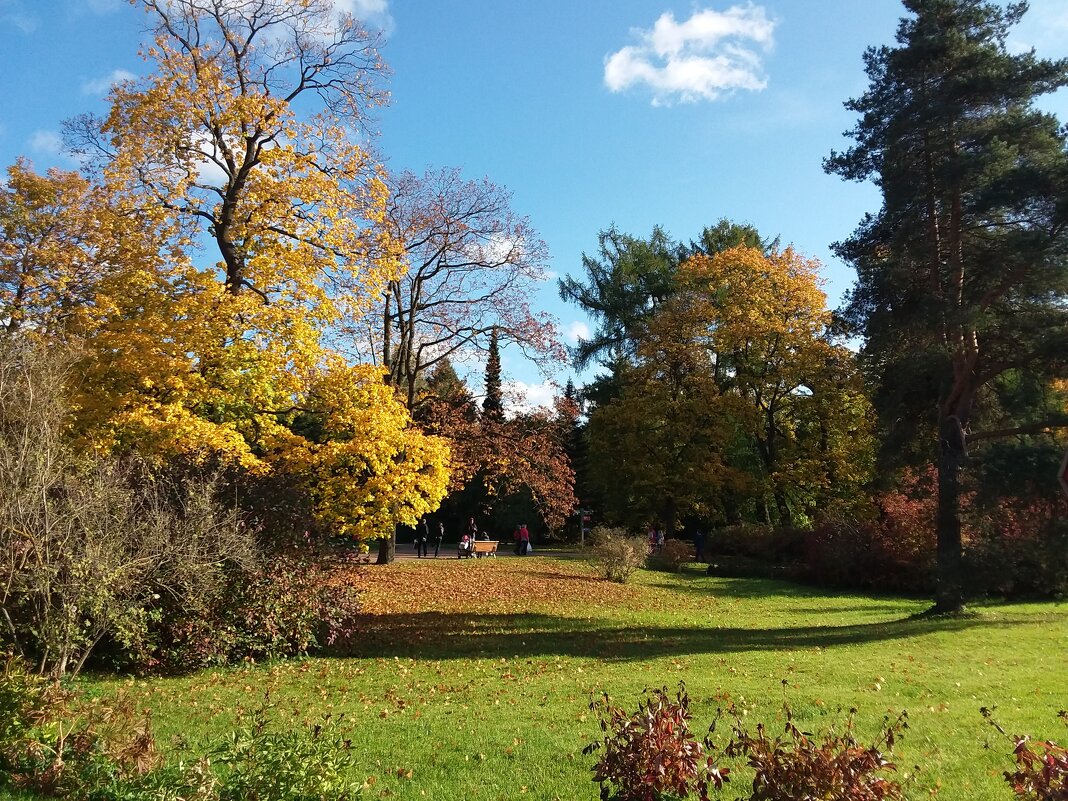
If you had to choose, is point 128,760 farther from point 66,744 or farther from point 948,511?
point 948,511

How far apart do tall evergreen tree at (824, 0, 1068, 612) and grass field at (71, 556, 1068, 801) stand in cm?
411

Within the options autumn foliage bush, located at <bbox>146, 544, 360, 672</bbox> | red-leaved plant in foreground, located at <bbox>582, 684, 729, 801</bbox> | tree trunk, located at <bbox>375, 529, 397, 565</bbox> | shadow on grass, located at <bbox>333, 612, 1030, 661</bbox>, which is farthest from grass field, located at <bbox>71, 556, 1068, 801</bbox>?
tree trunk, located at <bbox>375, 529, 397, 565</bbox>

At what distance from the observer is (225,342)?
42.0ft

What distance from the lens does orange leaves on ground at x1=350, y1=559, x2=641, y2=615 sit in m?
16.8

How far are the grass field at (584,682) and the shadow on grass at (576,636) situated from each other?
0.06 m

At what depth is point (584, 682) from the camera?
9.43m

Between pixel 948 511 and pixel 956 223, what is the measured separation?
20.7 feet

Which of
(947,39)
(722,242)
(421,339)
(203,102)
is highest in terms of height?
(722,242)

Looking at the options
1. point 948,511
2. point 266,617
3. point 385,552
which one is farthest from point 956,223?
point 385,552

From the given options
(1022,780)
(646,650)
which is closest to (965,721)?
(1022,780)

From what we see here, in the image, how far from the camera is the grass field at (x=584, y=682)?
5824 mm

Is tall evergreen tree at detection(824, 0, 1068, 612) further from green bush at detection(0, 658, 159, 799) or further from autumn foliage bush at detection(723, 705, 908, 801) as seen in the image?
green bush at detection(0, 658, 159, 799)

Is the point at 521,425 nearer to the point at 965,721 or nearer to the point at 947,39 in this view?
the point at 947,39

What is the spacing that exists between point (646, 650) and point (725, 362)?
2674 centimetres
